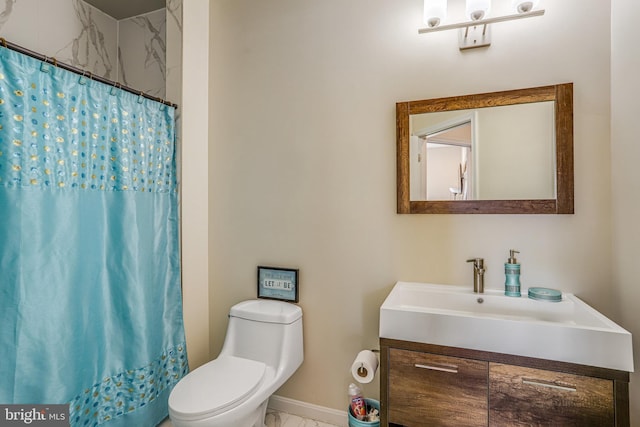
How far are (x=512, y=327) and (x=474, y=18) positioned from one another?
4.43 feet

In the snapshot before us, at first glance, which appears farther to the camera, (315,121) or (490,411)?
(315,121)

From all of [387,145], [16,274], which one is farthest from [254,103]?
[16,274]

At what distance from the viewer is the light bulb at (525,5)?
4.65ft

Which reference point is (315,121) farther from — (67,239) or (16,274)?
(16,274)

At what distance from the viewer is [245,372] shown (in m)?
1.60

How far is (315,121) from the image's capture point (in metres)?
1.88

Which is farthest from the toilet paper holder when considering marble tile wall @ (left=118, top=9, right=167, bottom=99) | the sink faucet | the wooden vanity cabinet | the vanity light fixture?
marble tile wall @ (left=118, top=9, right=167, bottom=99)

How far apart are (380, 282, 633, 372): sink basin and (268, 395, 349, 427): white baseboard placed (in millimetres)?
842

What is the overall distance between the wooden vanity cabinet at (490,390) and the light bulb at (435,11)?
57.8 inches

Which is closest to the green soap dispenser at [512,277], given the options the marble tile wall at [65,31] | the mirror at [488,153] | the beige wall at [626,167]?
the mirror at [488,153]

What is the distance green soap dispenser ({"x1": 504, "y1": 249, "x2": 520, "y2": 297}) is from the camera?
1.46 metres

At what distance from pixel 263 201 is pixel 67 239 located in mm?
982
